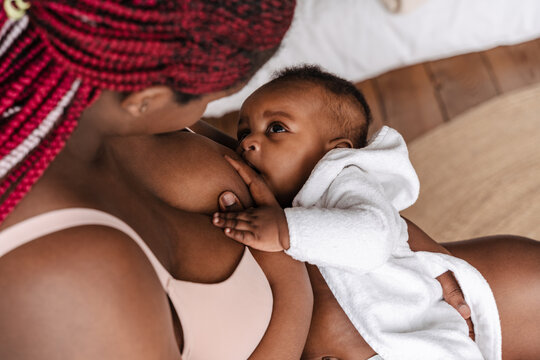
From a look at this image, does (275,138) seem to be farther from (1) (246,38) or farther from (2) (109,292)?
(2) (109,292)

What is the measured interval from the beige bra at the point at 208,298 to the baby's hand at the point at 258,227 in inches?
1.1

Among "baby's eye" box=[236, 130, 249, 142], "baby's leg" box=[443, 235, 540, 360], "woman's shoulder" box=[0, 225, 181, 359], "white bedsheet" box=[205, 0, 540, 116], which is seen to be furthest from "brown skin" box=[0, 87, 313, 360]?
"white bedsheet" box=[205, 0, 540, 116]

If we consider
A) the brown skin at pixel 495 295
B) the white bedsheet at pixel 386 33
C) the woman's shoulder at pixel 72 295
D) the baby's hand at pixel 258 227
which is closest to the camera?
the woman's shoulder at pixel 72 295

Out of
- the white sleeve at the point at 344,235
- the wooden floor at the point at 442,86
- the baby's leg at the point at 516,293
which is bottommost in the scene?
the baby's leg at the point at 516,293

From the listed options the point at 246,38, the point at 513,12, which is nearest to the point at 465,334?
the point at 246,38

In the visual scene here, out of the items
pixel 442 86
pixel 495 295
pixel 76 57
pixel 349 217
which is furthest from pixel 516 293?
pixel 442 86

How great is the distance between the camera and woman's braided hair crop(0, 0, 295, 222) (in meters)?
0.56

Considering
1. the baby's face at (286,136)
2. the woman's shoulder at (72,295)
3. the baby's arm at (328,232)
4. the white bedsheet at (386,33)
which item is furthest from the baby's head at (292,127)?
the white bedsheet at (386,33)

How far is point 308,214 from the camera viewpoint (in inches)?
36.7

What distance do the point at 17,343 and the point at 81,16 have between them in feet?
1.13

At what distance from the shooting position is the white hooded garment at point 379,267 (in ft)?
3.01

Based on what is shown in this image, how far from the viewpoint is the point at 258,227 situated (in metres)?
0.86

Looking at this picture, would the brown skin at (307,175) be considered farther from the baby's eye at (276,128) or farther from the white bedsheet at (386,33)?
the white bedsheet at (386,33)

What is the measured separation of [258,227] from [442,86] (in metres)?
1.57
